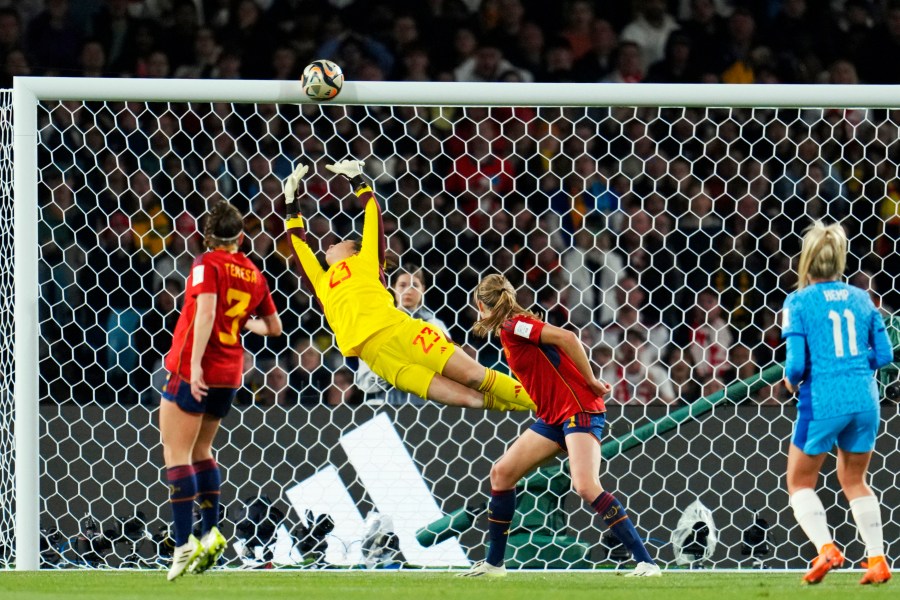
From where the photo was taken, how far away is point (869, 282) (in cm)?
767

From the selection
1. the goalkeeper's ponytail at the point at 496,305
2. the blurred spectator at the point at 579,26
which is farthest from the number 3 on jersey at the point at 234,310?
the blurred spectator at the point at 579,26

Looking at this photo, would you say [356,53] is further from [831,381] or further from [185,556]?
[831,381]

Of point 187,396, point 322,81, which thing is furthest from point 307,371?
point 187,396

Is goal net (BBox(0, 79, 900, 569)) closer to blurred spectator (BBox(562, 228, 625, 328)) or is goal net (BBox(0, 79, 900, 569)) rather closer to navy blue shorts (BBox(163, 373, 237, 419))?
blurred spectator (BBox(562, 228, 625, 328))

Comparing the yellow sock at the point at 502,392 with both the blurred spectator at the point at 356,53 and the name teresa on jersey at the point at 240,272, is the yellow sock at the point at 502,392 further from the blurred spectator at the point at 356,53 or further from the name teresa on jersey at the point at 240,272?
the blurred spectator at the point at 356,53

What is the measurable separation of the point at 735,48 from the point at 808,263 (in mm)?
6071

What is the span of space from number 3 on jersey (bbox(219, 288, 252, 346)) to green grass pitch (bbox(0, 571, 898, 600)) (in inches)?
40.2

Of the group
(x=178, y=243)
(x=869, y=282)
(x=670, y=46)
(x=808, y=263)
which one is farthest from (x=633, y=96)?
(x=670, y=46)

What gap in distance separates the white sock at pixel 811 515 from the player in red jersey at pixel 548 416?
0.96 meters

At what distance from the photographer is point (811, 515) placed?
5180 millimetres

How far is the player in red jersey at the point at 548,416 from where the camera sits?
5.98 m

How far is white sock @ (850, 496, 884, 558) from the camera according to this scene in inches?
204

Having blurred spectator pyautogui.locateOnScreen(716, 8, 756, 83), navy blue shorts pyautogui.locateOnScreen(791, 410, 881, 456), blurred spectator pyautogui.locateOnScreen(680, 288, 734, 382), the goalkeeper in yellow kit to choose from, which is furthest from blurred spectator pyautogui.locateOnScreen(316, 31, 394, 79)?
navy blue shorts pyautogui.locateOnScreen(791, 410, 881, 456)

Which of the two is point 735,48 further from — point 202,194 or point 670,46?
point 202,194
